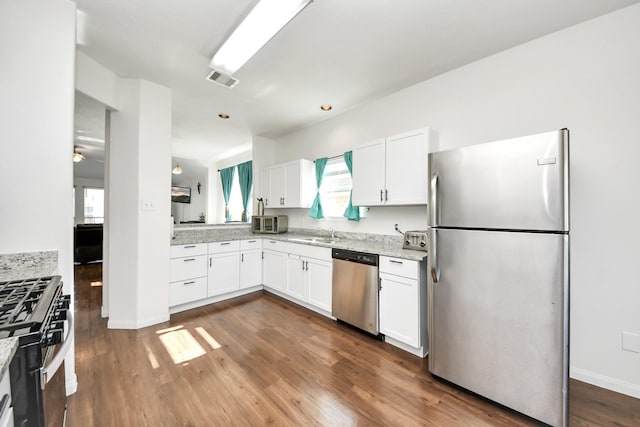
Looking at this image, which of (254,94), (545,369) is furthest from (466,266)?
(254,94)

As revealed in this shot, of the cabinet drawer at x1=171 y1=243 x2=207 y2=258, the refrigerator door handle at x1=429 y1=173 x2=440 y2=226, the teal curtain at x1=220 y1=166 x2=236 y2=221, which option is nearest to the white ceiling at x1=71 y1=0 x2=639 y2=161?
the refrigerator door handle at x1=429 y1=173 x2=440 y2=226

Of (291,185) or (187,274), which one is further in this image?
(291,185)

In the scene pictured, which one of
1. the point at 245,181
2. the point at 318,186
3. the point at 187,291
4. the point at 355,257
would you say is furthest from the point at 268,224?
the point at 355,257

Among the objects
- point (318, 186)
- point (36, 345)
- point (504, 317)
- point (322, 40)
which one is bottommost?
point (504, 317)

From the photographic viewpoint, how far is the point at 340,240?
3441 millimetres

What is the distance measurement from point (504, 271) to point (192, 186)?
838cm

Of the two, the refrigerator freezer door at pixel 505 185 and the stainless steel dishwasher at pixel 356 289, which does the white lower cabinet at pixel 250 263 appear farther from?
the refrigerator freezer door at pixel 505 185

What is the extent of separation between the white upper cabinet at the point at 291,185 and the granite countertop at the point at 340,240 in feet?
1.76

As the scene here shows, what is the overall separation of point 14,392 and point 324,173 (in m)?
3.42

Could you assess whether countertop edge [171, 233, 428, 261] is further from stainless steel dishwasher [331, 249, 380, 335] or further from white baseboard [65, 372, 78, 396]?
white baseboard [65, 372, 78, 396]

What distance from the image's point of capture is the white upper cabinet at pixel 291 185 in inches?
150

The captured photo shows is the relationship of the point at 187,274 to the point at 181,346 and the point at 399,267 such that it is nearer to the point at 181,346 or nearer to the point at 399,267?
the point at 181,346

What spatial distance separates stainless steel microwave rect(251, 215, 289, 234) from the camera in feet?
13.7

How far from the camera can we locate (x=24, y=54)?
1.51 metres
